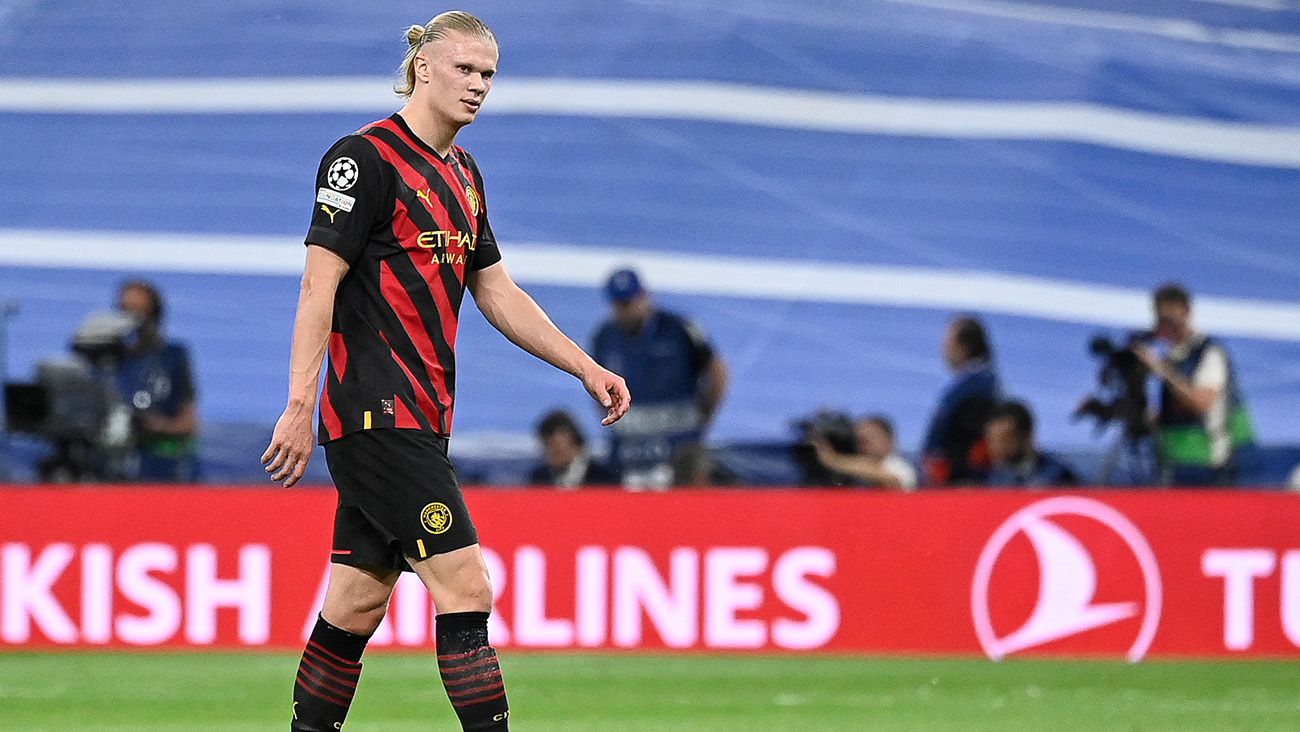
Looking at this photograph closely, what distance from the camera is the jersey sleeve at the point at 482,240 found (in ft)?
16.1

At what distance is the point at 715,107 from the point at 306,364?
33.8 feet

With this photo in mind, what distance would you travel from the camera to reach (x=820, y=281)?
14305mm

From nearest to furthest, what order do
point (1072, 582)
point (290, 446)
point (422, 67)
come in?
point (290, 446)
point (422, 67)
point (1072, 582)

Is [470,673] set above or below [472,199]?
below

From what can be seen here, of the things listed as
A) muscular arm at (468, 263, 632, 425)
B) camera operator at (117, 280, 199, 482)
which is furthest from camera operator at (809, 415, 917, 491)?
muscular arm at (468, 263, 632, 425)

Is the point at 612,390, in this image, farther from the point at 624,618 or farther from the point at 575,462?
the point at 575,462

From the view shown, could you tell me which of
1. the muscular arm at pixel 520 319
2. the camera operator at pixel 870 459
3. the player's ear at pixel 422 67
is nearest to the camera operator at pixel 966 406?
the camera operator at pixel 870 459

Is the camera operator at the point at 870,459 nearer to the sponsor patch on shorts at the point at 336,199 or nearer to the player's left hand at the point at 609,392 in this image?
the player's left hand at the point at 609,392

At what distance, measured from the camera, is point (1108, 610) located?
29.6ft

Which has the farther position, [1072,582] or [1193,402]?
[1193,402]

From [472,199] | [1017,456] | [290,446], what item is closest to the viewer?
[290,446]

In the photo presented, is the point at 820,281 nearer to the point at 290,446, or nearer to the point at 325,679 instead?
the point at 325,679

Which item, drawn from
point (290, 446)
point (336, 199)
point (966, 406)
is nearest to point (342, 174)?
point (336, 199)

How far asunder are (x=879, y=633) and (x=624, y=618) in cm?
113
